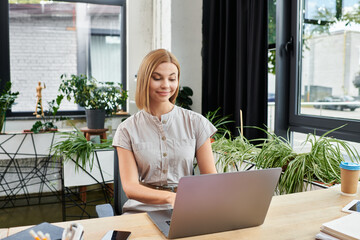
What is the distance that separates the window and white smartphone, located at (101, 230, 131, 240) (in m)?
3.50

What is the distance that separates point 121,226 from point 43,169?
321 centimetres

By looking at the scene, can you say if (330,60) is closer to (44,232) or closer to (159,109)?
(159,109)

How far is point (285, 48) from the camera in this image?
107 inches

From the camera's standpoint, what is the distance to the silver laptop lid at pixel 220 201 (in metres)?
0.95

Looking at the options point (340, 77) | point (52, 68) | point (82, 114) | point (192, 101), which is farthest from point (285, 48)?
point (52, 68)

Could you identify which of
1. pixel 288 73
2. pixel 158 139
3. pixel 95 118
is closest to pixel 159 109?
pixel 158 139

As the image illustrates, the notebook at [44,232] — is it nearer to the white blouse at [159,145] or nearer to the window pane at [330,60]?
the white blouse at [159,145]

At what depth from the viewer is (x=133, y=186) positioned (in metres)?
1.51

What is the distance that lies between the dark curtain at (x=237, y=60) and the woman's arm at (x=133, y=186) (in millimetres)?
1572

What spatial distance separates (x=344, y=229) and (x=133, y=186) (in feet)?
2.76

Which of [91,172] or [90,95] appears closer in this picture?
[91,172]

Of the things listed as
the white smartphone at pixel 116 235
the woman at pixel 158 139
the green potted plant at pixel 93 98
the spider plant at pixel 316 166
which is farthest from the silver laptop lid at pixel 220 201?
the green potted plant at pixel 93 98

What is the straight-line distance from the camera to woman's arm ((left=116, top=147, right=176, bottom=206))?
4.61 ft

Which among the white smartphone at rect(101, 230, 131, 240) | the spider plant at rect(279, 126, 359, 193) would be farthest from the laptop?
the spider plant at rect(279, 126, 359, 193)
